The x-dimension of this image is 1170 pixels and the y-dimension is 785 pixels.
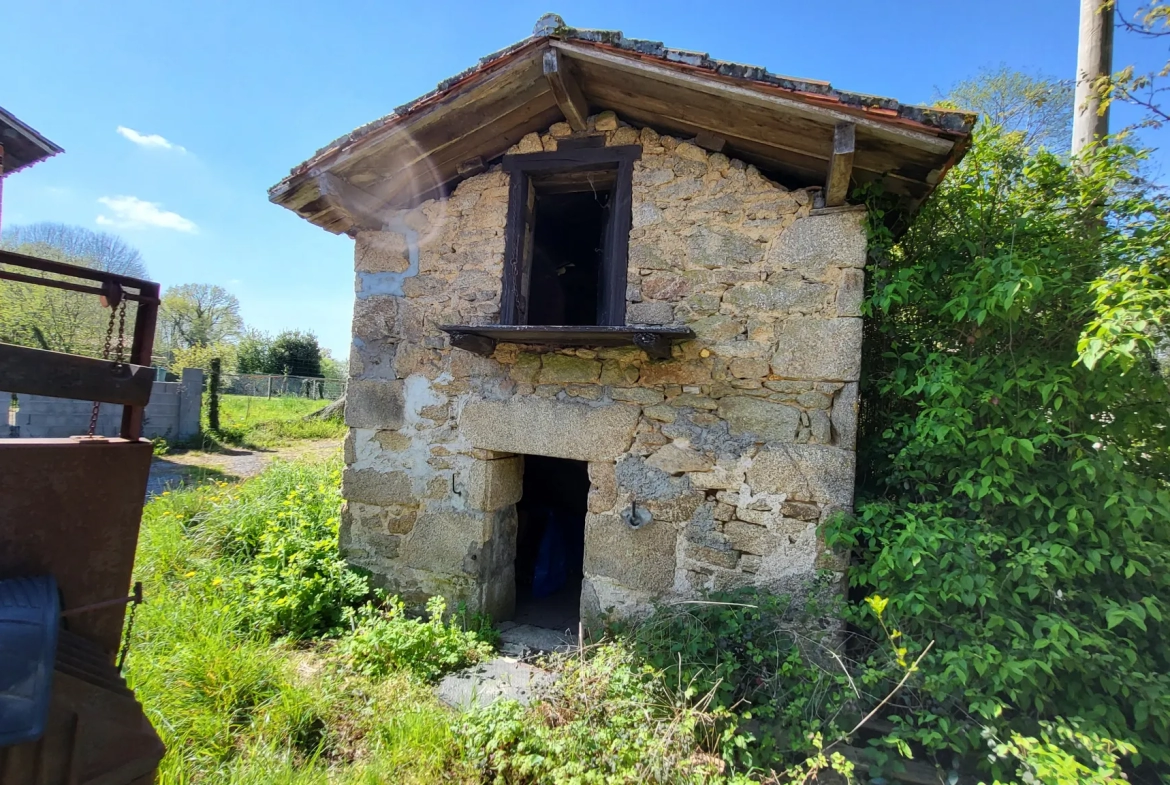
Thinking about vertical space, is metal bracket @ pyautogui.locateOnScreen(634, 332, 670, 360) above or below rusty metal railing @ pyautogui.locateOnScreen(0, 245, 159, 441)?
above

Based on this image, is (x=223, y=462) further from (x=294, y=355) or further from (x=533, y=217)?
(x=294, y=355)

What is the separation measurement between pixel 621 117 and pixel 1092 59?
139 inches

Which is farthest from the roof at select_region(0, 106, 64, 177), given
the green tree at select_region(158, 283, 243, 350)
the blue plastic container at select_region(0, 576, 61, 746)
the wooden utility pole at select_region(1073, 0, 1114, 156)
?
the green tree at select_region(158, 283, 243, 350)

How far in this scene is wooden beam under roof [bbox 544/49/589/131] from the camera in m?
3.01

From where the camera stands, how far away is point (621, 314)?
343 cm

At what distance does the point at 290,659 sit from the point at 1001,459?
4247 mm

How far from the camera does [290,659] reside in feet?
10.3

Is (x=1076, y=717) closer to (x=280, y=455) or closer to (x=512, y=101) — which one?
(x=512, y=101)

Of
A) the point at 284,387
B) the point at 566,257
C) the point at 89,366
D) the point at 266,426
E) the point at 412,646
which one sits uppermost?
the point at 566,257

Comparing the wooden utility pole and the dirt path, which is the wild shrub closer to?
the dirt path

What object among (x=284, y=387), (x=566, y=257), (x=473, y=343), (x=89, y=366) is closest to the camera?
(x=89, y=366)

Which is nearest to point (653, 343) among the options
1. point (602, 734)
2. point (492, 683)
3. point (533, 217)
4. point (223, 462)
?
point (533, 217)

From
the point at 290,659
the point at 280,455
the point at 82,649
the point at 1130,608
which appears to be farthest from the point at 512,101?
the point at 280,455

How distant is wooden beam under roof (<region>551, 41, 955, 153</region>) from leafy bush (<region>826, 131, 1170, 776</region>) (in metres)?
0.56
